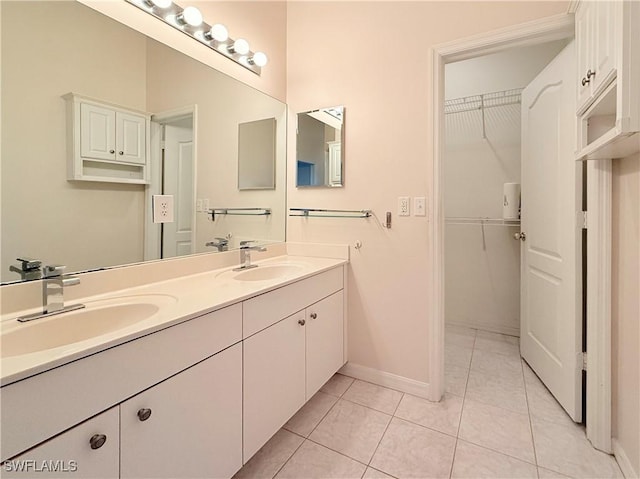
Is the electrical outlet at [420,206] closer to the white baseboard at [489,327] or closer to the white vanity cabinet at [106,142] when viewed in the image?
the white vanity cabinet at [106,142]

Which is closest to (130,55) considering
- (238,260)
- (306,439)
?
(238,260)

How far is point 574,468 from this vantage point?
4.20 feet

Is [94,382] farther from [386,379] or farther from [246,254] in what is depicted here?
[386,379]

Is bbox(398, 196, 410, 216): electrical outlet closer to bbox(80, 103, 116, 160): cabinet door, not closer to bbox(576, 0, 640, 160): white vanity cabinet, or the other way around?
bbox(576, 0, 640, 160): white vanity cabinet

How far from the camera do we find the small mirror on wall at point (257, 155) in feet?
6.27

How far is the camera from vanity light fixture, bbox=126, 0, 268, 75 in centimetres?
136

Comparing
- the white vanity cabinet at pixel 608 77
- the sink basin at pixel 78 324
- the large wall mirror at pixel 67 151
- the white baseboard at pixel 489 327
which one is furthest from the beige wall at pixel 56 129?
the white baseboard at pixel 489 327

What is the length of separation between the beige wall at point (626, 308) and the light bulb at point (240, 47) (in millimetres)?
1932

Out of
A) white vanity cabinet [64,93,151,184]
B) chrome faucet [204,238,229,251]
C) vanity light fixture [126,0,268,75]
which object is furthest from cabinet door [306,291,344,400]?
vanity light fixture [126,0,268,75]

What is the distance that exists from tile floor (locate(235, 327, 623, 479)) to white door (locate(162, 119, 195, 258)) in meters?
1.04

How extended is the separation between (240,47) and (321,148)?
2.44 feet

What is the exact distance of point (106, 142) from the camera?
1.21m

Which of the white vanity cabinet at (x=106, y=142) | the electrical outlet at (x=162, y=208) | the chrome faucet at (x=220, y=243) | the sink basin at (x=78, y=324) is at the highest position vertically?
the white vanity cabinet at (x=106, y=142)

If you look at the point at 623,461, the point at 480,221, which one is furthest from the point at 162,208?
the point at 480,221
